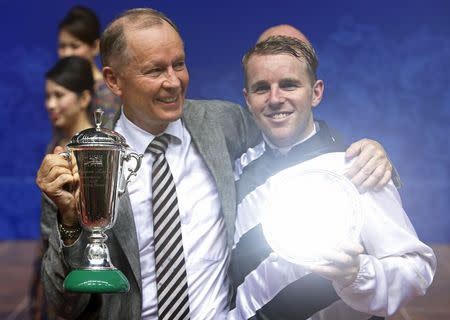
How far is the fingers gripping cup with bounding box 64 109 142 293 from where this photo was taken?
217 centimetres

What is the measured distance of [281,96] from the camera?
2.39m

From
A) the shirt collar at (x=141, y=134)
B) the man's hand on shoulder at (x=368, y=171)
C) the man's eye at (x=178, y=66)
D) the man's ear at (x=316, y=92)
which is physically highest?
the man's eye at (x=178, y=66)

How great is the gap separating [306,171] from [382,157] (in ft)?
0.81

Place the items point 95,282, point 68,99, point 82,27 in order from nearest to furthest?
point 95,282, point 68,99, point 82,27

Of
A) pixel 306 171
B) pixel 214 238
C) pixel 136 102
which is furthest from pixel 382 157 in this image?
pixel 136 102

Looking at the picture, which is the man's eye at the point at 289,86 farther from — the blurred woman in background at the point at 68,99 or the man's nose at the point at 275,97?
the blurred woman in background at the point at 68,99

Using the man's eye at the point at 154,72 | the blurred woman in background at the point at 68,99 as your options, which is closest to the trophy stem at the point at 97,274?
the man's eye at the point at 154,72

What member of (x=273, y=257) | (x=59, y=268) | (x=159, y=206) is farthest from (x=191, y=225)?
(x=59, y=268)

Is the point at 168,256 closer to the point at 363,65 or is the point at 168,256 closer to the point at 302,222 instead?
the point at 302,222

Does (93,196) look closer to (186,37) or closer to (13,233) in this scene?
(186,37)

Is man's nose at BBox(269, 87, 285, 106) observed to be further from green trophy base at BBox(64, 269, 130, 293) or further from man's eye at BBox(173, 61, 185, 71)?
green trophy base at BBox(64, 269, 130, 293)

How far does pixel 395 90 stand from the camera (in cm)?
673

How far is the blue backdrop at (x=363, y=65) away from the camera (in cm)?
670

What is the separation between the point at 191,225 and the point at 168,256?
11cm
